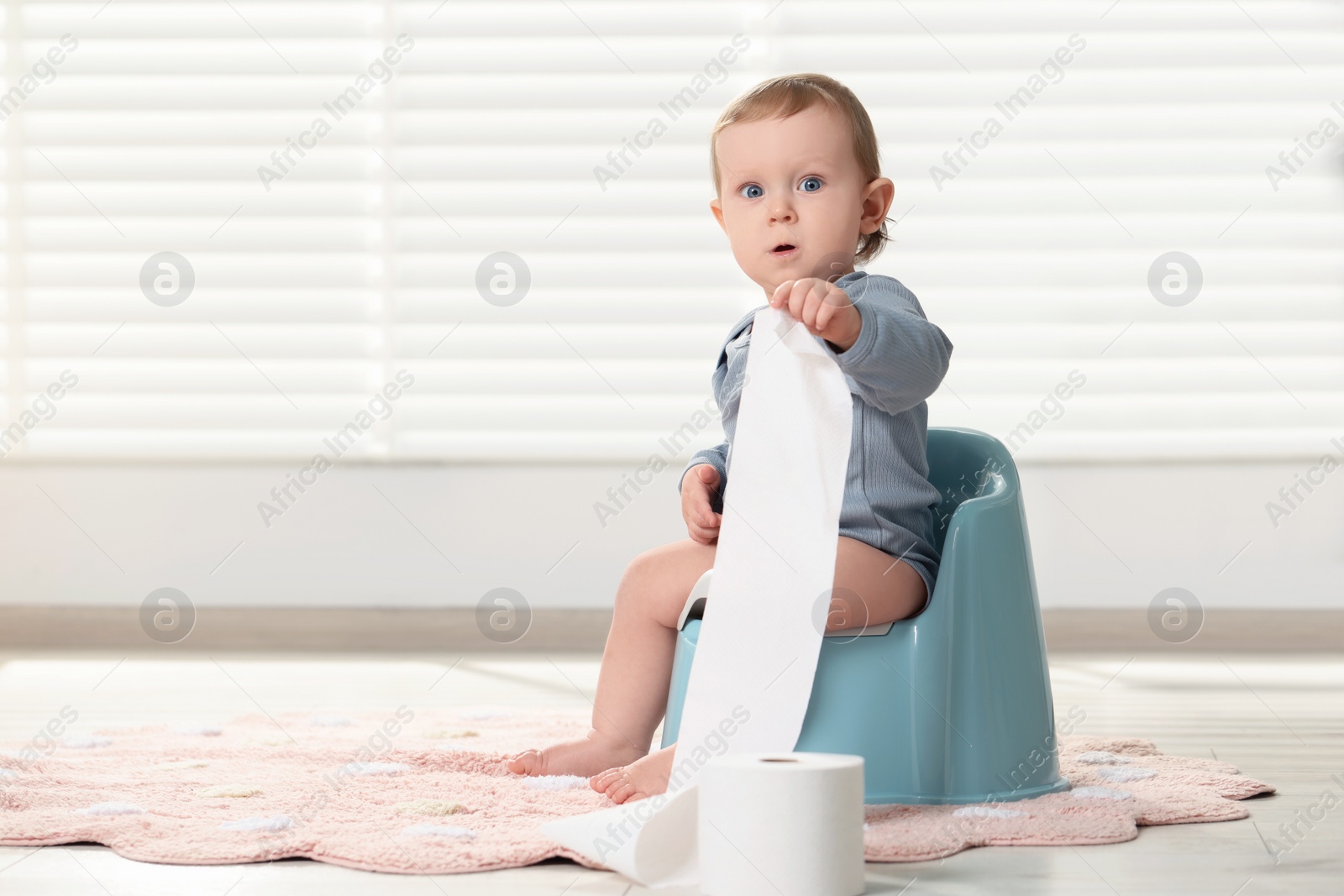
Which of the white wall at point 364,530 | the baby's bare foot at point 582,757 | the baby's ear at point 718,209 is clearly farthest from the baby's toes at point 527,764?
the white wall at point 364,530

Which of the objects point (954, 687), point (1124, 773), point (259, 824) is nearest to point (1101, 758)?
point (1124, 773)

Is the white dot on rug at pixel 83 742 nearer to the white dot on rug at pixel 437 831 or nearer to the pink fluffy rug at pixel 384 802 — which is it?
the pink fluffy rug at pixel 384 802

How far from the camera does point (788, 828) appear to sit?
0.83m

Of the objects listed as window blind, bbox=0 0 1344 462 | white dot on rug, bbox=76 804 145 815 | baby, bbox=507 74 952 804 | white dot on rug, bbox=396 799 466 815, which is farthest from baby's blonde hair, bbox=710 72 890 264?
window blind, bbox=0 0 1344 462

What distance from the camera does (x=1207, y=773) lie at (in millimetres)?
1255

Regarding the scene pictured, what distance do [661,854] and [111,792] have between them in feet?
1.79

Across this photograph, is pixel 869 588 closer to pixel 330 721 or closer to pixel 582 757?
pixel 582 757

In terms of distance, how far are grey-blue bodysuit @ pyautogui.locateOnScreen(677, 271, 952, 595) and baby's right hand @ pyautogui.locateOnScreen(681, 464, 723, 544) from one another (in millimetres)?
19

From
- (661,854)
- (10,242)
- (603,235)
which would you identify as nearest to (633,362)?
(603,235)

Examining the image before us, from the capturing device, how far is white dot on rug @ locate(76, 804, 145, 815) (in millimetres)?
1062

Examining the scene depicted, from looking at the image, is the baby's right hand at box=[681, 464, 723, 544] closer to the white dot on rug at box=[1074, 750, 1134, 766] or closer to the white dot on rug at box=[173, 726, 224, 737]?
the white dot on rug at box=[1074, 750, 1134, 766]

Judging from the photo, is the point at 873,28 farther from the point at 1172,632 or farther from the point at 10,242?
the point at 10,242

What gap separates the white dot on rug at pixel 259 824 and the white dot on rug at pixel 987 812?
1.77ft

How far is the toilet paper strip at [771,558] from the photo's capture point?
107 centimetres
